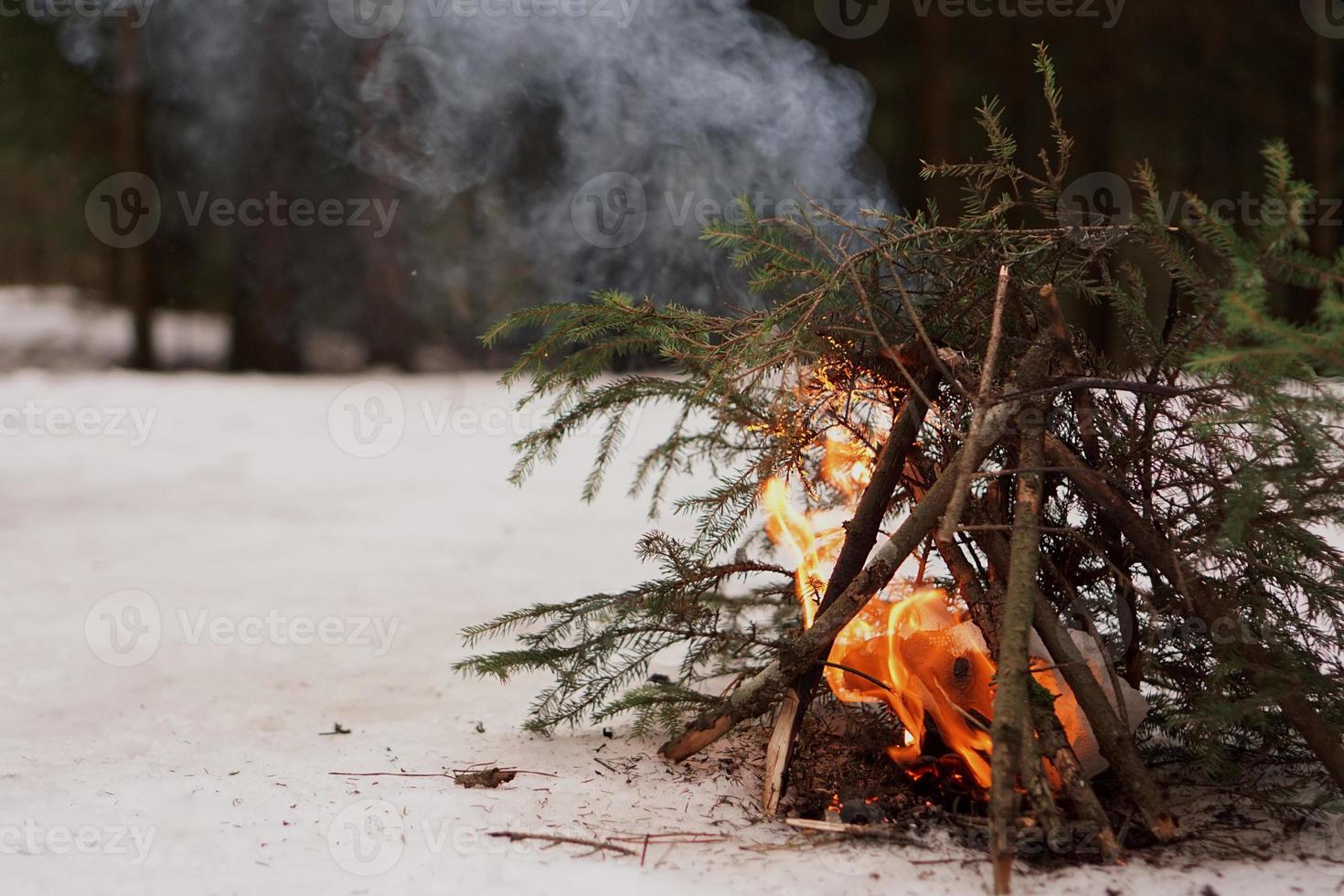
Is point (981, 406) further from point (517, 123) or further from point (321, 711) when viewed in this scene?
point (517, 123)

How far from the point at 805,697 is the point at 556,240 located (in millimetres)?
7561

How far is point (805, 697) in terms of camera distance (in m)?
2.96

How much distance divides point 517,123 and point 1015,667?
290 inches

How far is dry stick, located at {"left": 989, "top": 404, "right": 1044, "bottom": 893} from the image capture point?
2254 millimetres

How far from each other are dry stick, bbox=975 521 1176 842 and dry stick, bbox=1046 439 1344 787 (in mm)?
142

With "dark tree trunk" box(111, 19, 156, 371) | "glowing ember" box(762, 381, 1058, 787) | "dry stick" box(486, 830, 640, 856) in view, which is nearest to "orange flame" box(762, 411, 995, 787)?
"glowing ember" box(762, 381, 1058, 787)

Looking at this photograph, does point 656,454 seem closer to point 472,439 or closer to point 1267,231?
point 1267,231

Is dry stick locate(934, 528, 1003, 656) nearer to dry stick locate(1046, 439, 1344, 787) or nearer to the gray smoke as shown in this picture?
dry stick locate(1046, 439, 1344, 787)

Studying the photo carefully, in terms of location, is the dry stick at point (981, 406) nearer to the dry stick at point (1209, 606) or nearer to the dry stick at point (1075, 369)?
the dry stick at point (1075, 369)

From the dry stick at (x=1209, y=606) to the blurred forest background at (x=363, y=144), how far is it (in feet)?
29.8

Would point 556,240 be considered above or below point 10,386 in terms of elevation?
above

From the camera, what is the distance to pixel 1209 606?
8.97 ft

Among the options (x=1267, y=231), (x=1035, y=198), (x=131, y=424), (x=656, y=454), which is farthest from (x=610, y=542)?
(x=131, y=424)

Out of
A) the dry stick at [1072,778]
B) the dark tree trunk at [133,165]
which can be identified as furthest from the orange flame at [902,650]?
the dark tree trunk at [133,165]
